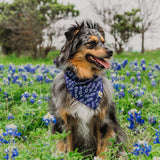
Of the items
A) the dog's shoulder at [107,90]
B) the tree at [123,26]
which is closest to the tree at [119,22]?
the tree at [123,26]

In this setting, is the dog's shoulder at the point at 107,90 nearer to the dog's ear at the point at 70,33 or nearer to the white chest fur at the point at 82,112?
the white chest fur at the point at 82,112

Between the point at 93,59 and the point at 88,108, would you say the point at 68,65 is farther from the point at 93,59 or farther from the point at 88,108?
the point at 88,108

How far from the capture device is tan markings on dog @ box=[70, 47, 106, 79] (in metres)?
2.95

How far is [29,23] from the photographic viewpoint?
14.9 meters

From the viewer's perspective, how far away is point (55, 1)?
61.7 ft

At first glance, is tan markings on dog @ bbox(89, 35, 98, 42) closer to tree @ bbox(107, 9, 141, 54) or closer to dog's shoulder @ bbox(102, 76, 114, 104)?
dog's shoulder @ bbox(102, 76, 114, 104)

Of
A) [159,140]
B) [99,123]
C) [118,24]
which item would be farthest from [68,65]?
[118,24]

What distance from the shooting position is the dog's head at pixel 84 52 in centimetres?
294

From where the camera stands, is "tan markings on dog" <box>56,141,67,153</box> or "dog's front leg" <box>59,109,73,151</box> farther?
"tan markings on dog" <box>56,141,67,153</box>

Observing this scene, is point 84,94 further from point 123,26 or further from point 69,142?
point 123,26

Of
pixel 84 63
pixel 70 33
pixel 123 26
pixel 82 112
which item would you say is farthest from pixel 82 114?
pixel 123 26

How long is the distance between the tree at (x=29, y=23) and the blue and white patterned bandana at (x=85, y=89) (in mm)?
11211

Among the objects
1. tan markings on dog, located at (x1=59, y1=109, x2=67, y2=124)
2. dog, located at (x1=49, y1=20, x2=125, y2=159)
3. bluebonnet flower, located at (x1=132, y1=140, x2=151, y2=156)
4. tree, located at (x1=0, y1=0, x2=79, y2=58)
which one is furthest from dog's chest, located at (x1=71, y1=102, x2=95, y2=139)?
tree, located at (x1=0, y1=0, x2=79, y2=58)

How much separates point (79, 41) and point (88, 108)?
899 mm
